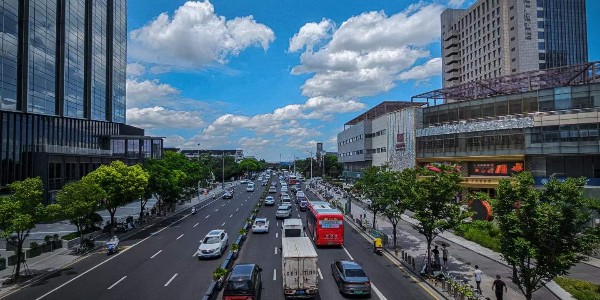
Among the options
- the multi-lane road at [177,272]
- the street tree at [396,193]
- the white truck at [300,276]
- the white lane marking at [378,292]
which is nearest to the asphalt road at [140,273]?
the multi-lane road at [177,272]

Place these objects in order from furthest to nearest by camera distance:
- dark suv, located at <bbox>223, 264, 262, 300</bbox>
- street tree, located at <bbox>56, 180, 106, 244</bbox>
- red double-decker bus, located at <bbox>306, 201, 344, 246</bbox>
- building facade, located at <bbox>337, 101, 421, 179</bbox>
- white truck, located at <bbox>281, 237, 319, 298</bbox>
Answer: building facade, located at <bbox>337, 101, 421, 179</bbox> < red double-decker bus, located at <bbox>306, 201, 344, 246</bbox> < street tree, located at <bbox>56, 180, 106, 244</bbox> < white truck, located at <bbox>281, 237, 319, 298</bbox> < dark suv, located at <bbox>223, 264, 262, 300</bbox>

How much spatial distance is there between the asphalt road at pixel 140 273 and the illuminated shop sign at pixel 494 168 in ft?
120

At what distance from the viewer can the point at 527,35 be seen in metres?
99.8

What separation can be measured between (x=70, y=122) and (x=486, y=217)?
69.4 metres

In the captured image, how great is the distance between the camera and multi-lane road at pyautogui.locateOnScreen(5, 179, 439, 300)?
2067cm

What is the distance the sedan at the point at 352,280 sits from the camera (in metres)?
19.1

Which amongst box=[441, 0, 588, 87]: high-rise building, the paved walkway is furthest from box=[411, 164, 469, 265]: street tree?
box=[441, 0, 588, 87]: high-rise building

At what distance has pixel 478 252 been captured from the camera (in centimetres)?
3066

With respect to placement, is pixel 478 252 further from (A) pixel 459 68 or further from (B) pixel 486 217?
(A) pixel 459 68

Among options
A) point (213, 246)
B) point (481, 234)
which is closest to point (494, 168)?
point (481, 234)

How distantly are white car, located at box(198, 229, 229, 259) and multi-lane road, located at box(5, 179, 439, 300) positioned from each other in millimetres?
530

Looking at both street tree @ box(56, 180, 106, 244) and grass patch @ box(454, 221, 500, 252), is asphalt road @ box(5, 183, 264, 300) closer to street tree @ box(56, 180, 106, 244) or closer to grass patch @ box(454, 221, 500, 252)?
street tree @ box(56, 180, 106, 244)

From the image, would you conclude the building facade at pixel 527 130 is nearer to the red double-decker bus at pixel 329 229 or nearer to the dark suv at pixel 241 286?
the red double-decker bus at pixel 329 229

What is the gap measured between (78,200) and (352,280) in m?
23.0
